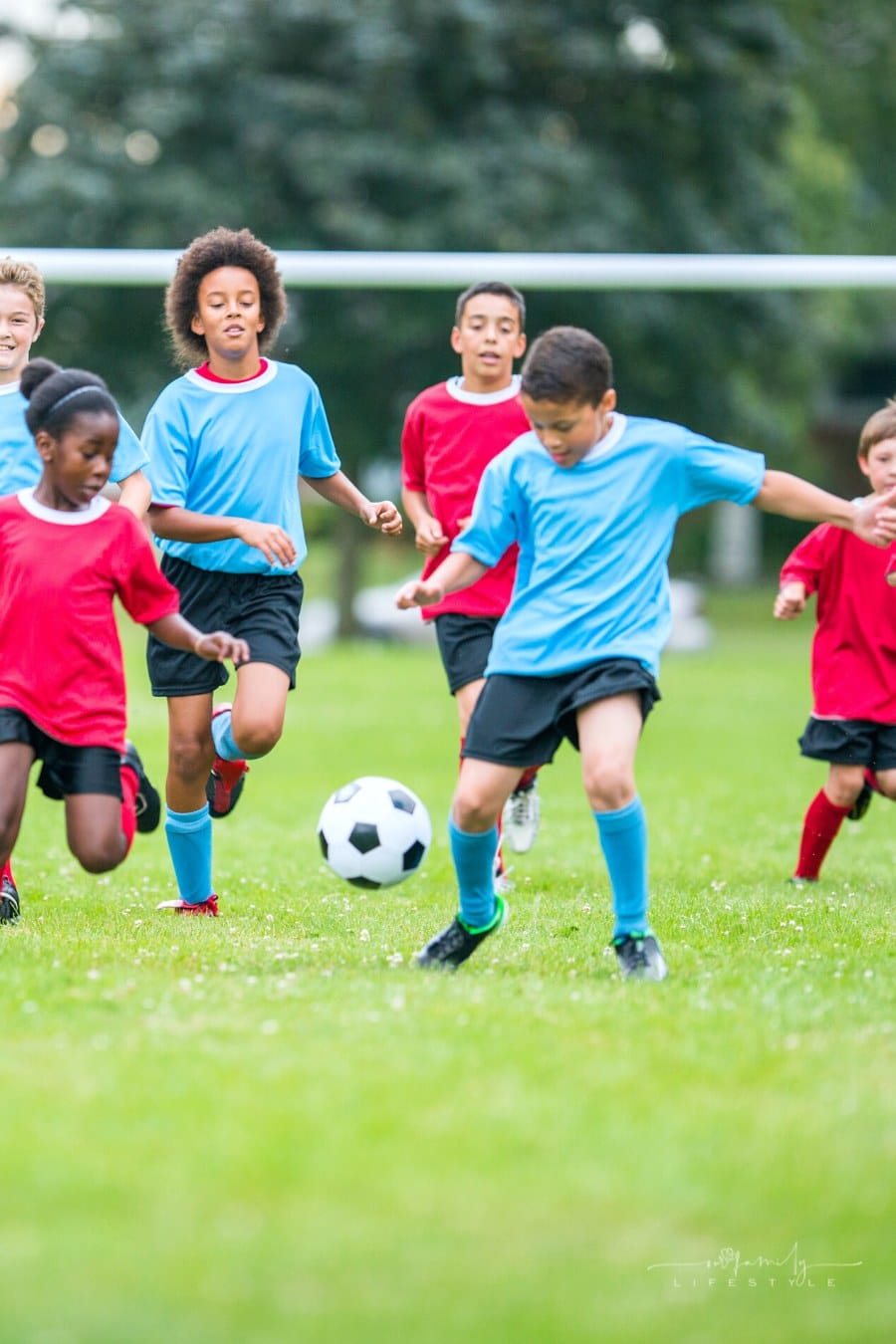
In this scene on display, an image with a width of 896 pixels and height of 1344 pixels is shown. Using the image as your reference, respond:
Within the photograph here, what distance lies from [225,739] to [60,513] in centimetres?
160

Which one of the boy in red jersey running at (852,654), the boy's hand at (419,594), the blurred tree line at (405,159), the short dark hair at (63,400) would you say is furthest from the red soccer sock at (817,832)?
the blurred tree line at (405,159)

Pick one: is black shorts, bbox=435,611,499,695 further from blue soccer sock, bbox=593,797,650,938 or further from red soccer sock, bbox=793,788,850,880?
blue soccer sock, bbox=593,797,650,938

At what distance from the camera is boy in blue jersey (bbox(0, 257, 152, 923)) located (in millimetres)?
6414

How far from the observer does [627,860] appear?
564 cm

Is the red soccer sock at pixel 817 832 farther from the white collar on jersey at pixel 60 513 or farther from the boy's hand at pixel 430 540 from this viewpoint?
the white collar on jersey at pixel 60 513

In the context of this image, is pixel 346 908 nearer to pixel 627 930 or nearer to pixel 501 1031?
pixel 627 930

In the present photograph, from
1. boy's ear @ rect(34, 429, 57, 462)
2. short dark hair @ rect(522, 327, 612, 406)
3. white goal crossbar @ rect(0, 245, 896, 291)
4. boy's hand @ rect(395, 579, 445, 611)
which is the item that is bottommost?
boy's hand @ rect(395, 579, 445, 611)

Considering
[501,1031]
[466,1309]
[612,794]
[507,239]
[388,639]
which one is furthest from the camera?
[388,639]

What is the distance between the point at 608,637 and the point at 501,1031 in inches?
56.4

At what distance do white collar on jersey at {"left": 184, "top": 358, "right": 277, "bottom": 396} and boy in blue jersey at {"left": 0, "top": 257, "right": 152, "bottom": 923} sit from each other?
0.35 m

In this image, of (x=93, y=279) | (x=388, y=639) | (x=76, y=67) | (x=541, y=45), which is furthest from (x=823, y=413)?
(x=93, y=279)

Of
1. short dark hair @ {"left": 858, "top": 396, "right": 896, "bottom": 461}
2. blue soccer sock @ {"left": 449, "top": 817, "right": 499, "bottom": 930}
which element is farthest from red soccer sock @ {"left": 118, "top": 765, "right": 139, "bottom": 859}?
short dark hair @ {"left": 858, "top": 396, "right": 896, "bottom": 461}

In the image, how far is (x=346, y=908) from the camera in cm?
747

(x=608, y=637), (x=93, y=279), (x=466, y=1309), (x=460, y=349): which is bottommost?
(x=466, y=1309)
